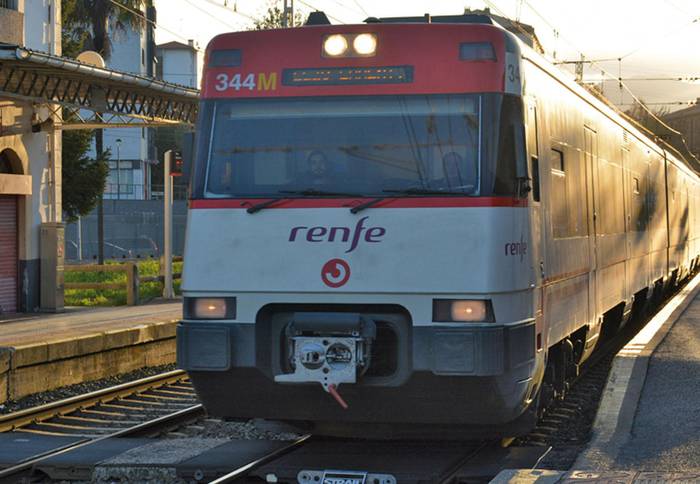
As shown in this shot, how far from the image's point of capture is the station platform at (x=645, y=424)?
7.71 m

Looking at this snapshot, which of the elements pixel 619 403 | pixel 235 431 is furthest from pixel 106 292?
pixel 619 403

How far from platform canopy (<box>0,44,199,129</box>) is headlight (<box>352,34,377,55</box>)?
36.8 feet

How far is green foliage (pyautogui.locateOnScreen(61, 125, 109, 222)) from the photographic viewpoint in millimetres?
45531

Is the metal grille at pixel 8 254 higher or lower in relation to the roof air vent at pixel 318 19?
lower

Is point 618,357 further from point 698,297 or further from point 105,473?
point 698,297

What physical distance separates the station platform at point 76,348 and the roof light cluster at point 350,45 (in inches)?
265

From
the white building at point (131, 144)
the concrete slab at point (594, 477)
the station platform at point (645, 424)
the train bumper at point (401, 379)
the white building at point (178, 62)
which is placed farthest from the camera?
the white building at point (178, 62)

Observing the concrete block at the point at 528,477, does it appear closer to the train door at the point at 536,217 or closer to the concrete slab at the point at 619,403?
the concrete slab at the point at 619,403

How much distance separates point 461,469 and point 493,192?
1905 mm

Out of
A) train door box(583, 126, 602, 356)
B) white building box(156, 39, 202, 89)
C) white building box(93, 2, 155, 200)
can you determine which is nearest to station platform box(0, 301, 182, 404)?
train door box(583, 126, 602, 356)

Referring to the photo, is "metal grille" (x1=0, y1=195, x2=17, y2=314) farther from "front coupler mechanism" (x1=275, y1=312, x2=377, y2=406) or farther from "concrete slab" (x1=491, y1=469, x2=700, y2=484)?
"concrete slab" (x1=491, y1=469, x2=700, y2=484)

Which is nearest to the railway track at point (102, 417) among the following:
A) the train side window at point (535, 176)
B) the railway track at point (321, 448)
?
the railway track at point (321, 448)

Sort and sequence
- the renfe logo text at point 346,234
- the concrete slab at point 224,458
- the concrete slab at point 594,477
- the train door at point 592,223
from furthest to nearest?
the train door at point 592,223, the concrete slab at point 224,458, the renfe logo text at point 346,234, the concrete slab at point 594,477

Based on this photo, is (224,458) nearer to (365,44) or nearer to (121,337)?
(365,44)
